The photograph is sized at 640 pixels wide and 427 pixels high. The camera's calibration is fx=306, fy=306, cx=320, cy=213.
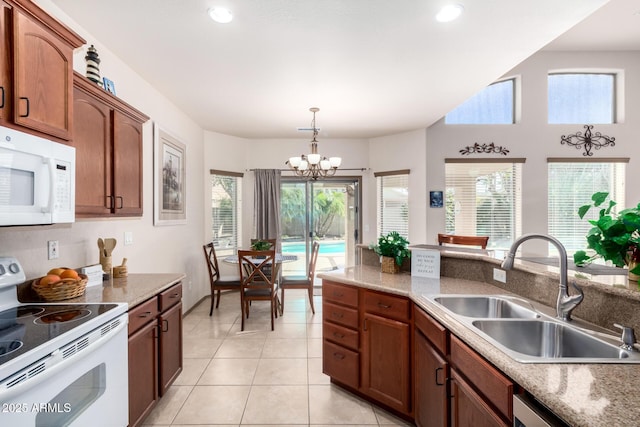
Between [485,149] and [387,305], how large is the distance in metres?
4.00

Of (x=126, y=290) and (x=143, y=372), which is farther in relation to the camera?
(x=126, y=290)

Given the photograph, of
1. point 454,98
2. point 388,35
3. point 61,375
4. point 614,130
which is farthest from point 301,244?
point 614,130

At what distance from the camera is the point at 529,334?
1.48 metres

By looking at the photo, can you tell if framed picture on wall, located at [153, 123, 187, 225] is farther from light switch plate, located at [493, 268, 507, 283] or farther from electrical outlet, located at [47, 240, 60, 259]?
light switch plate, located at [493, 268, 507, 283]

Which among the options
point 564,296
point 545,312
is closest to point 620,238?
point 564,296

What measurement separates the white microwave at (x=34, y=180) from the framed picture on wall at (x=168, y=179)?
1.84 metres

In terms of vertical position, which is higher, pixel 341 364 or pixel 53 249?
pixel 53 249

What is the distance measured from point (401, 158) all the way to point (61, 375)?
496cm

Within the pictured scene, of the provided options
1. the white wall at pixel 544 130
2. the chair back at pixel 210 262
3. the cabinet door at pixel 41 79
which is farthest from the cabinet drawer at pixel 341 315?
the white wall at pixel 544 130

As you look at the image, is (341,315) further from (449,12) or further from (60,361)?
(449,12)

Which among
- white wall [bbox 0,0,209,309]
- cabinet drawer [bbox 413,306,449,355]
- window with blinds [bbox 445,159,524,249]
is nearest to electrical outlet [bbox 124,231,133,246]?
white wall [bbox 0,0,209,309]

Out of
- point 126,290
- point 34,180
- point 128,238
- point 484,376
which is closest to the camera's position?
point 484,376

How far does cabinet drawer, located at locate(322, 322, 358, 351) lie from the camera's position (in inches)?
90.0

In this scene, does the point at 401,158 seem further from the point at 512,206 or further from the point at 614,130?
the point at 614,130
